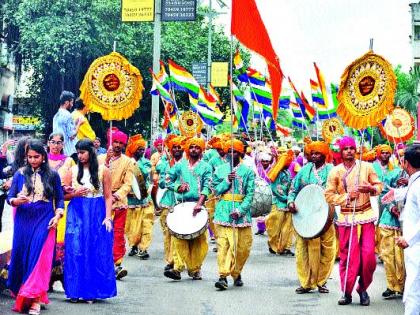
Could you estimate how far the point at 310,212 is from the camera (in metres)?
11.9

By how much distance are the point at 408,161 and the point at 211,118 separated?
1560cm

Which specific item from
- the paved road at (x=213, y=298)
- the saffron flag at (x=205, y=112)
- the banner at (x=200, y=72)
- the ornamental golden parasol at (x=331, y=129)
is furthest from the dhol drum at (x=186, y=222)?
the banner at (x=200, y=72)

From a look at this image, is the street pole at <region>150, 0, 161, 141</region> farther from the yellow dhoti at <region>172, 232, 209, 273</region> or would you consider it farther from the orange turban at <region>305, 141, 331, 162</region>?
the orange turban at <region>305, 141, 331, 162</region>

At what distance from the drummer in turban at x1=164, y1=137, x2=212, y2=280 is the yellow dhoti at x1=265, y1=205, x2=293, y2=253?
3.30 metres

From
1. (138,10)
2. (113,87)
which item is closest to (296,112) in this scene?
(138,10)

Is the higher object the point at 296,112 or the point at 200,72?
the point at 200,72

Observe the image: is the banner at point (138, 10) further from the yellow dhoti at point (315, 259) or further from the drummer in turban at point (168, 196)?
the yellow dhoti at point (315, 259)

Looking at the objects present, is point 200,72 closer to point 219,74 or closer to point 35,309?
point 219,74

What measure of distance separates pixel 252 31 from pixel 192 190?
2441mm

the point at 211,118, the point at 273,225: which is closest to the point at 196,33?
the point at 211,118

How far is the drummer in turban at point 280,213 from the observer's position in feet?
53.6

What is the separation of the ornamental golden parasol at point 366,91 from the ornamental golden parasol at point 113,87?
130 inches

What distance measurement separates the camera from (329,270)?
1184 cm

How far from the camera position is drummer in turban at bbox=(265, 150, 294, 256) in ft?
53.6
